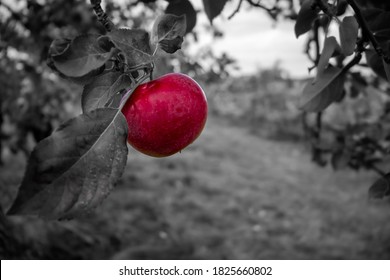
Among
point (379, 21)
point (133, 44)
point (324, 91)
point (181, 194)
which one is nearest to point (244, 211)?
point (181, 194)

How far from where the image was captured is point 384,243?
3.42m

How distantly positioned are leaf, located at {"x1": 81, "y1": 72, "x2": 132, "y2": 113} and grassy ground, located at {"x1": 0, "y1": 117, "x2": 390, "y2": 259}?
177 centimetres

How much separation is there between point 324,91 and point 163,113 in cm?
49

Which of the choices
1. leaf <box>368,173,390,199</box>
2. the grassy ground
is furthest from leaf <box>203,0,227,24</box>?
the grassy ground

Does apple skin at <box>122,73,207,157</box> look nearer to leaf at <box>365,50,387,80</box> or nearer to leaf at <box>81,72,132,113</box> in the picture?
leaf at <box>81,72,132,113</box>

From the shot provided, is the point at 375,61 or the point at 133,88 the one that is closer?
the point at 133,88

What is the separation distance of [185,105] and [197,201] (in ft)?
12.4

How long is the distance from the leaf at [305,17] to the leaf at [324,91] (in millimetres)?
176

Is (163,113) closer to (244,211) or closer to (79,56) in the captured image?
(79,56)

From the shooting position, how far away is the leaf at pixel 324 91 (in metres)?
0.91

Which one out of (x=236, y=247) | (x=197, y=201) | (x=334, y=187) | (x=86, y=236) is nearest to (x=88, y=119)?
(x=86, y=236)

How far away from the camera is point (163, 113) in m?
0.62

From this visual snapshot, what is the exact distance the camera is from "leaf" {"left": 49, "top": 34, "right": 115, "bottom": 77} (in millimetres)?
489

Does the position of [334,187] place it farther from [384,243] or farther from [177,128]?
[177,128]
